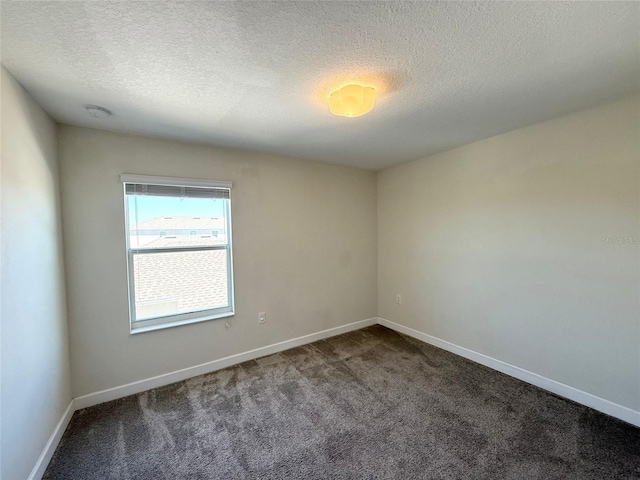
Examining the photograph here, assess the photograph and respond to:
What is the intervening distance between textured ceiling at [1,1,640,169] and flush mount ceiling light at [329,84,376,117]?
6cm

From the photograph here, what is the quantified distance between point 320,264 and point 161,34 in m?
2.66

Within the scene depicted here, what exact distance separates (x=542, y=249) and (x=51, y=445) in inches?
154

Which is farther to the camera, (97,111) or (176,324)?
(176,324)

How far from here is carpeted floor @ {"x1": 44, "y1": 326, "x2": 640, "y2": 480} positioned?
157 cm

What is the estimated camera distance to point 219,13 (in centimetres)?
108

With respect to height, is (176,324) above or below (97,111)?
below

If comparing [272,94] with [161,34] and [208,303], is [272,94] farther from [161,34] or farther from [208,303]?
[208,303]

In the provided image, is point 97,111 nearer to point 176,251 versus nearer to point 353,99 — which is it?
point 176,251

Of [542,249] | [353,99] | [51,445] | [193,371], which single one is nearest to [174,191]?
[193,371]

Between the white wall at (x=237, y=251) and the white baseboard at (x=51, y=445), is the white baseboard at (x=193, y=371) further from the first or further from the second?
the white baseboard at (x=51, y=445)

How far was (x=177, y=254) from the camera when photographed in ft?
8.42

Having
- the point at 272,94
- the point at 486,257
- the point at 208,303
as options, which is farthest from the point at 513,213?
the point at 208,303

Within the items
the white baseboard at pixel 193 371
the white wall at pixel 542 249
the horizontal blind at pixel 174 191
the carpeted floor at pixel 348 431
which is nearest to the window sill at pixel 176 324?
the white baseboard at pixel 193 371

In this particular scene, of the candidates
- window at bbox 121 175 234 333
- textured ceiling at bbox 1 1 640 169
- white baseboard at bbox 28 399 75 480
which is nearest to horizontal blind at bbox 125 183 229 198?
window at bbox 121 175 234 333
